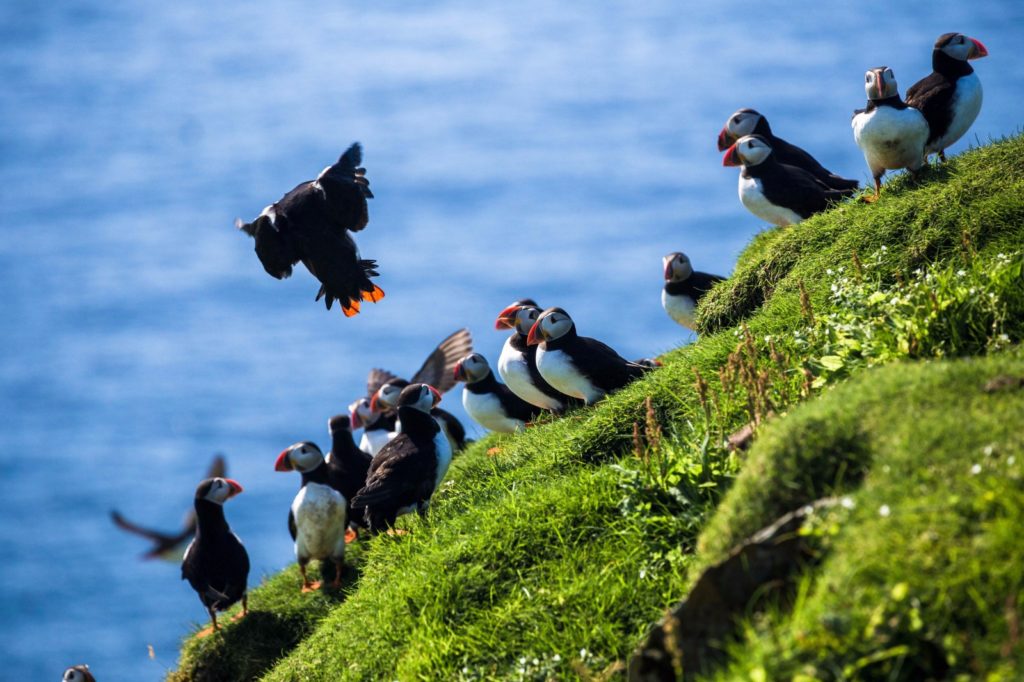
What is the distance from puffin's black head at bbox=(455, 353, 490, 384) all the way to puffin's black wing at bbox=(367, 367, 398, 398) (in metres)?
2.60

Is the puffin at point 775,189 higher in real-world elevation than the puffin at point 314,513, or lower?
higher

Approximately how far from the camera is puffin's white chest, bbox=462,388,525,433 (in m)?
10.3

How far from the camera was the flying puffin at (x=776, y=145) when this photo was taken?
960cm

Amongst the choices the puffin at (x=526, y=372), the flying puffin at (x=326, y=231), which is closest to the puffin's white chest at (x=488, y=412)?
the puffin at (x=526, y=372)

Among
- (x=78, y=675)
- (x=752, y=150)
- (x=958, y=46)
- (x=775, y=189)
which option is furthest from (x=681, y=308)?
(x=78, y=675)

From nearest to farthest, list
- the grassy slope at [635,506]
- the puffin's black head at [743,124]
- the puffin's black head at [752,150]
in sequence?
1. the grassy slope at [635,506]
2. the puffin's black head at [752,150]
3. the puffin's black head at [743,124]

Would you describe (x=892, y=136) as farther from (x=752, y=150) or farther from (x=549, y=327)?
(x=549, y=327)

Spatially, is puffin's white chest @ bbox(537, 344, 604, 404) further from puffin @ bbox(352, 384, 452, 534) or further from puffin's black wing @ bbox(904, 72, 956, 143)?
puffin's black wing @ bbox(904, 72, 956, 143)

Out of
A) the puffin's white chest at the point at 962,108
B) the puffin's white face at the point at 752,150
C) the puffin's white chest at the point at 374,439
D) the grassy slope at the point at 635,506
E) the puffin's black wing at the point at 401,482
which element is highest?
the puffin's white chest at the point at 374,439

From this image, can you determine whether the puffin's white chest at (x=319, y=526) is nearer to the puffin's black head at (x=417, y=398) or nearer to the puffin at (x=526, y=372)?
the puffin's black head at (x=417, y=398)

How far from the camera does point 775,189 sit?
9.21 meters

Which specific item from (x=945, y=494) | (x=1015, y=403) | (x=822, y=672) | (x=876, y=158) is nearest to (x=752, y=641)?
(x=822, y=672)

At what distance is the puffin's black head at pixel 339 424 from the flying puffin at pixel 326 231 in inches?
42.2

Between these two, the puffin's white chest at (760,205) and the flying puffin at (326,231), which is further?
the puffin's white chest at (760,205)
